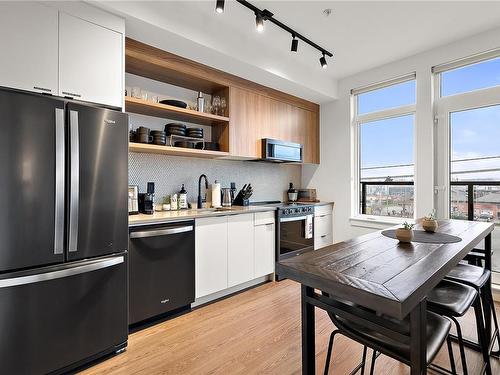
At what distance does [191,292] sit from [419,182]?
2.98 metres

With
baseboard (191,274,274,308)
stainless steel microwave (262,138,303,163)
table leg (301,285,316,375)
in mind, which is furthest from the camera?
stainless steel microwave (262,138,303,163)

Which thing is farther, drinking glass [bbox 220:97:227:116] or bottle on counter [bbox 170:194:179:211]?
drinking glass [bbox 220:97:227:116]

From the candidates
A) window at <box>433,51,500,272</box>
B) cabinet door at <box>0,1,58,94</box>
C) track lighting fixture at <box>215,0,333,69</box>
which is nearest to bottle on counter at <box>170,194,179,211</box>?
cabinet door at <box>0,1,58,94</box>

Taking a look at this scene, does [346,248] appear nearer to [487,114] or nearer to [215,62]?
[215,62]

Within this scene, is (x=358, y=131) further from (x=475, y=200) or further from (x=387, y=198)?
(x=475, y=200)

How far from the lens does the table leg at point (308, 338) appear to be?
1269 mm

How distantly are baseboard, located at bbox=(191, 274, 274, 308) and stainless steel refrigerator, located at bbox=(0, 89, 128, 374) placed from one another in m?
0.86

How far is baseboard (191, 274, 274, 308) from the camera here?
2.73 meters

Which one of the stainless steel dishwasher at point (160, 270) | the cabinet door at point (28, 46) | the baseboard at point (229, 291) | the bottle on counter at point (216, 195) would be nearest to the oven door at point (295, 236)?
the baseboard at point (229, 291)

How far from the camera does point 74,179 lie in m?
1.70

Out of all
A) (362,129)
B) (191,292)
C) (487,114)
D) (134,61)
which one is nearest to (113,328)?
(191,292)

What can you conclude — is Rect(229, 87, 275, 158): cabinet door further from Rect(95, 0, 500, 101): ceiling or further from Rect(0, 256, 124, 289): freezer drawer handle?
Rect(0, 256, 124, 289): freezer drawer handle

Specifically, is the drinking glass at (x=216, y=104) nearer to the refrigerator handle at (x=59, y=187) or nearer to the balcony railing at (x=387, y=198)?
the refrigerator handle at (x=59, y=187)

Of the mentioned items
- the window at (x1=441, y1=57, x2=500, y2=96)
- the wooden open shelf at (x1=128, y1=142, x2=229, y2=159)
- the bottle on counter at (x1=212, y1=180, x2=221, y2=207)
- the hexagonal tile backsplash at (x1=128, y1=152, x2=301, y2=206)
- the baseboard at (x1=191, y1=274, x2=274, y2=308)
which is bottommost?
the baseboard at (x1=191, y1=274, x2=274, y2=308)
